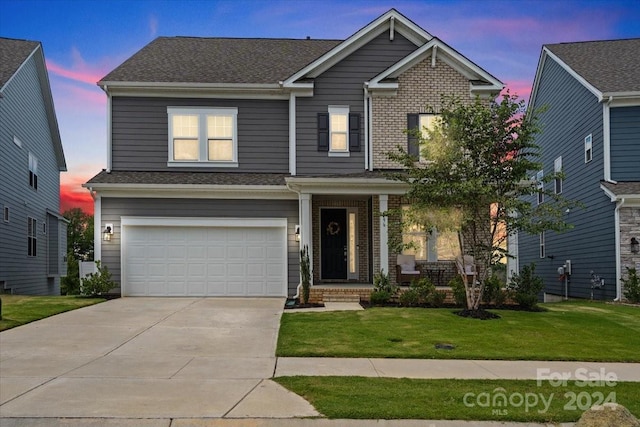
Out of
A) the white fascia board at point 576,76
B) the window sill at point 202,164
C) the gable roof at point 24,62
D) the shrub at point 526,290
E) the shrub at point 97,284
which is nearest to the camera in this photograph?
the shrub at point 526,290

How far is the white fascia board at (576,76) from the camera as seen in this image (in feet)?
58.1

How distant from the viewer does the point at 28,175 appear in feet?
72.2

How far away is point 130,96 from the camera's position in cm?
1731

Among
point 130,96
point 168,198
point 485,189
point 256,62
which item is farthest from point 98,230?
point 485,189

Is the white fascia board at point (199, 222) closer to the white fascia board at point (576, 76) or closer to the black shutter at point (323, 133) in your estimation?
the black shutter at point (323, 133)

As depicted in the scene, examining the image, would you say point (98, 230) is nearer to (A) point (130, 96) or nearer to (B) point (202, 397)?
(A) point (130, 96)

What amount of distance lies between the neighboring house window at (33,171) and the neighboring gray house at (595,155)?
63.4 ft

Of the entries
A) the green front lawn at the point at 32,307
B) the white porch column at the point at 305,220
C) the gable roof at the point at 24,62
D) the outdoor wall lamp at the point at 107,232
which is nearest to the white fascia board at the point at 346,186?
the white porch column at the point at 305,220

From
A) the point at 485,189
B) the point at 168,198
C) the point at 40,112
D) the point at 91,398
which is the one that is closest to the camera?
the point at 91,398

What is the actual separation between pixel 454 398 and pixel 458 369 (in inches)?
67.7

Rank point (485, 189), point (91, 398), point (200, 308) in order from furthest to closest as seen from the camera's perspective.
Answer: point (200, 308), point (485, 189), point (91, 398)

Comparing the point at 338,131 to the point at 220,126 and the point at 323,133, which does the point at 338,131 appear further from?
the point at 220,126

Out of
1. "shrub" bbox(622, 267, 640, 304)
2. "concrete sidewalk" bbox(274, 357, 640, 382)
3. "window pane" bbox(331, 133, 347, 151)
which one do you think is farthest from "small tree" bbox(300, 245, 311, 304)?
"shrub" bbox(622, 267, 640, 304)

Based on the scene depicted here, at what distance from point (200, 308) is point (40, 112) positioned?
14.8 meters
